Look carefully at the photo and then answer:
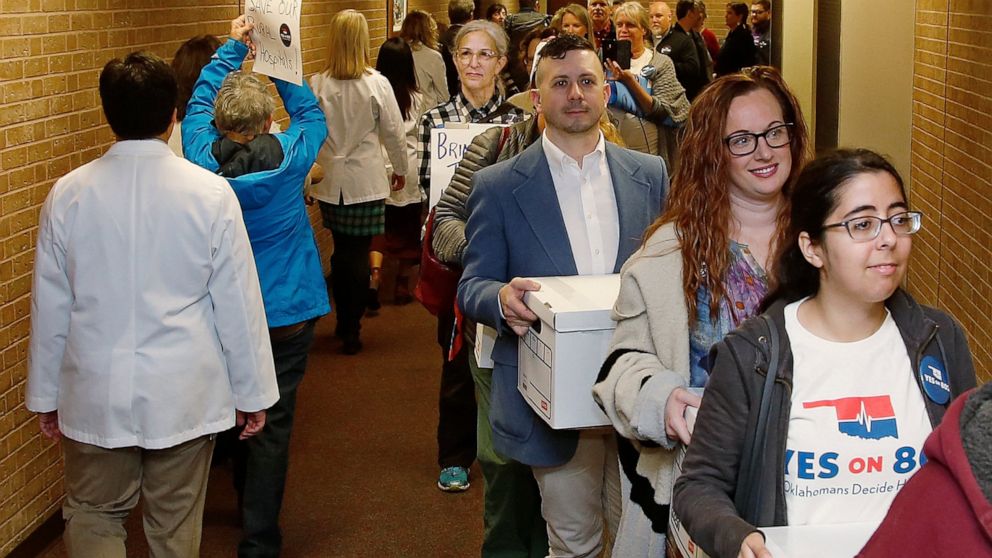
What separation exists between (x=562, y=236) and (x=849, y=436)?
4.75 feet

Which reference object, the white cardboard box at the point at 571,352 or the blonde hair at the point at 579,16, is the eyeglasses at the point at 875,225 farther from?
the blonde hair at the point at 579,16

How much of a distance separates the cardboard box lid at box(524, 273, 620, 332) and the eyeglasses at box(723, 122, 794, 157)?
464mm

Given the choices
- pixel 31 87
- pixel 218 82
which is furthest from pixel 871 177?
pixel 31 87

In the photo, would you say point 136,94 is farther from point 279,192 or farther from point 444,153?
point 444,153

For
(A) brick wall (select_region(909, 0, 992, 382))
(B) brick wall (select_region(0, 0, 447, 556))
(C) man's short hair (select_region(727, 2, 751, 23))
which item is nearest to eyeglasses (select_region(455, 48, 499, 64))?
(B) brick wall (select_region(0, 0, 447, 556))

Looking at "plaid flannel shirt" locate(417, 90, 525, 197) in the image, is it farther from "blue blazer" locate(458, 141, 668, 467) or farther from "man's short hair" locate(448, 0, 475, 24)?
"man's short hair" locate(448, 0, 475, 24)

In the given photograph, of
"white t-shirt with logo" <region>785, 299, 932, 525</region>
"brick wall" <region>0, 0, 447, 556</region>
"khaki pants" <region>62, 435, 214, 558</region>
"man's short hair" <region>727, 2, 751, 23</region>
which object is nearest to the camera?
"white t-shirt with logo" <region>785, 299, 932, 525</region>

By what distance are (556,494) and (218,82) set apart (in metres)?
2.00

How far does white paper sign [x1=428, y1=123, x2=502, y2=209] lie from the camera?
16.4ft

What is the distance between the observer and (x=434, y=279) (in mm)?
4492

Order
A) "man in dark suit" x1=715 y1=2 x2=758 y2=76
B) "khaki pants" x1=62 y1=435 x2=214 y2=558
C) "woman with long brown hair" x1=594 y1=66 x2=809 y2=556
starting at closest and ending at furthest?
"woman with long brown hair" x1=594 y1=66 x2=809 y2=556 < "khaki pants" x1=62 y1=435 x2=214 y2=558 < "man in dark suit" x1=715 y1=2 x2=758 y2=76

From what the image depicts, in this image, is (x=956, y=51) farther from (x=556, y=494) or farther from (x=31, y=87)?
(x=31, y=87)

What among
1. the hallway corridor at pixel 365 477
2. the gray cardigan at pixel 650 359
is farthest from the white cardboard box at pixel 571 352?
the hallway corridor at pixel 365 477

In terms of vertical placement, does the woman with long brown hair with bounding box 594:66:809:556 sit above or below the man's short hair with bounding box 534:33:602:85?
below
